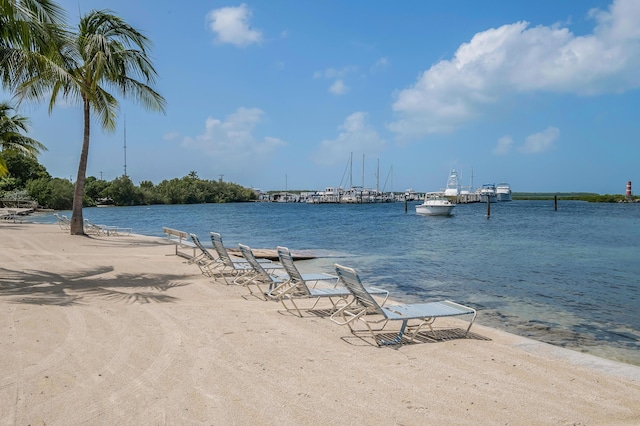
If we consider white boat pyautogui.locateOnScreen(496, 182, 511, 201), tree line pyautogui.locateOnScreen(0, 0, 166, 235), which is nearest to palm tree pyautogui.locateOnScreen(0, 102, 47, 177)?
tree line pyautogui.locateOnScreen(0, 0, 166, 235)

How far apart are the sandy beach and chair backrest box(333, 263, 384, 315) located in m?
0.45

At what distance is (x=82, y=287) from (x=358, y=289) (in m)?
5.57

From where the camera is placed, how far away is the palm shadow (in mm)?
7949

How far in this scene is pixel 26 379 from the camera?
442 cm

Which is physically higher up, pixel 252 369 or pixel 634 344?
pixel 252 369

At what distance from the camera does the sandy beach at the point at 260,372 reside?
13.0 ft

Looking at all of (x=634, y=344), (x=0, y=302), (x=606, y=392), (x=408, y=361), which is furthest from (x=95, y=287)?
(x=634, y=344)

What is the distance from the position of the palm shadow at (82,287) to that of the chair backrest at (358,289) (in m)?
3.26

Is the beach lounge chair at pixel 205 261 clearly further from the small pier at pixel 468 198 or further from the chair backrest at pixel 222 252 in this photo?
the small pier at pixel 468 198

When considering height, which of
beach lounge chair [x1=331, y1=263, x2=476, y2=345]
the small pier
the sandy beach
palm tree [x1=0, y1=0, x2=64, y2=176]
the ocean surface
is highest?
palm tree [x1=0, y1=0, x2=64, y2=176]

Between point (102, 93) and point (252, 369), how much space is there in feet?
55.9

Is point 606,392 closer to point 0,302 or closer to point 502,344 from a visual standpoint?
point 502,344

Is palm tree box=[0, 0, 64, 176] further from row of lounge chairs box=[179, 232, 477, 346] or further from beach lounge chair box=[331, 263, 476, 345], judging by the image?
beach lounge chair box=[331, 263, 476, 345]

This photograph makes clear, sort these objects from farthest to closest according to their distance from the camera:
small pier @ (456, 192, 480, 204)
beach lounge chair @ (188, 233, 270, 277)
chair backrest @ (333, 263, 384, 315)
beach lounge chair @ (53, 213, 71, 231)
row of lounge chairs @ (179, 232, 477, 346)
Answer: small pier @ (456, 192, 480, 204) → beach lounge chair @ (53, 213, 71, 231) → beach lounge chair @ (188, 233, 270, 277) → row of lounge chairs @ (179, 232, 477, 346) → chair backrest @ (333, 263, 384, 315)
